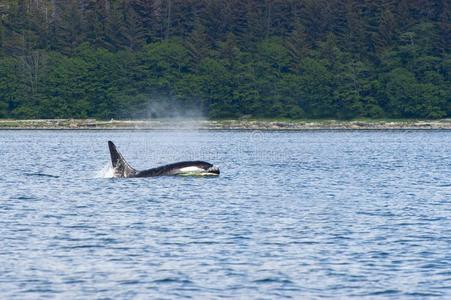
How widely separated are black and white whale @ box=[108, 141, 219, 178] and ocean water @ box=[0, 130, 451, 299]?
758 mm

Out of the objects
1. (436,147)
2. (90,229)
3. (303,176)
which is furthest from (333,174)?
(436,147)

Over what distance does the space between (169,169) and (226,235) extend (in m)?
25.5

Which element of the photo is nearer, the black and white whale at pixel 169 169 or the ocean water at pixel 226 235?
the ocean water at pixel 226 235

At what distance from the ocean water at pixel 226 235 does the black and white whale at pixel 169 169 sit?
76cm

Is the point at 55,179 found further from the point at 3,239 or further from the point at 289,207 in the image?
the point at 3,239

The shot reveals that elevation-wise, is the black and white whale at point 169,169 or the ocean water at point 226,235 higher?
the black and white whale at point 169,169

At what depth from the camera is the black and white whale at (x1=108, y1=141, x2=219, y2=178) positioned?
66625 mm

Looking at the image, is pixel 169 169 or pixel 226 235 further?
pixel 169 169

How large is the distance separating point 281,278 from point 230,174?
43425mm

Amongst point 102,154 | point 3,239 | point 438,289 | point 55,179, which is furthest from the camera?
point 102,154

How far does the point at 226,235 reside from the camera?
42.2m

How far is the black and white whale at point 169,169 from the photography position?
66.6 meters

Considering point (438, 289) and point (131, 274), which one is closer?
point (438, 289)

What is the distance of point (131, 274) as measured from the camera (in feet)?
112
